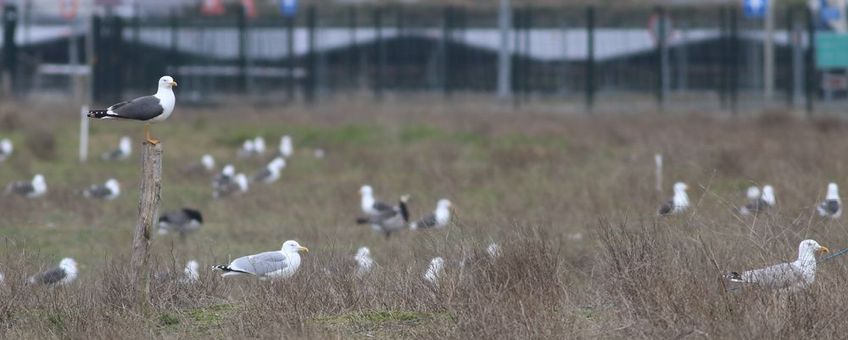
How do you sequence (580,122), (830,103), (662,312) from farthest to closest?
(830,103) < (580,122) < (662,312)

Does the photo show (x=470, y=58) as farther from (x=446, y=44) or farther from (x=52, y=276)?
(x=52, y=276)

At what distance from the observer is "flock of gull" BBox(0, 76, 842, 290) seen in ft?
31.3

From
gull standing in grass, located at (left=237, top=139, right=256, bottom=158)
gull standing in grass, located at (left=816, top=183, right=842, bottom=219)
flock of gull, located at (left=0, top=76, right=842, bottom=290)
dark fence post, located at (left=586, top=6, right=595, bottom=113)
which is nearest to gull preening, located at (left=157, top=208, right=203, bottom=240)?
flock of gull, located at (left=0, top=76, right=842, bottom=290)

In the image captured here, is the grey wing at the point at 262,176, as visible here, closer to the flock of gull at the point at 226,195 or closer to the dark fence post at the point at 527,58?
the flock of gull at the point at 226,195

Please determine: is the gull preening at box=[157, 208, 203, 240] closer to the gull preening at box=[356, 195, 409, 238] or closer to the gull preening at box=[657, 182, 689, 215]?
the gull preening at box=[356, 195, 409, 238]

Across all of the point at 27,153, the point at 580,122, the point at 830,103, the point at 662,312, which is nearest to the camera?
the point at 662,312

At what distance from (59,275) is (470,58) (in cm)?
2789

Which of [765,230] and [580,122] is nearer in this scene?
[765,230]

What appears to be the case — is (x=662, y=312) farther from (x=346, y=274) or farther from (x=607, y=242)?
(x=346, y=274)

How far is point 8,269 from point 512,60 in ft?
93.4

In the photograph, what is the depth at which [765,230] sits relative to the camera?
1018cm

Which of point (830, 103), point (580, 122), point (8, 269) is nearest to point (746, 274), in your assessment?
point (8, 269)

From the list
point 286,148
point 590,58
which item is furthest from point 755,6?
point 286,148

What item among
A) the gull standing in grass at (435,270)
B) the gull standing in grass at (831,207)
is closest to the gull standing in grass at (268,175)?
the gull standing in grass at (831,207)
